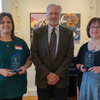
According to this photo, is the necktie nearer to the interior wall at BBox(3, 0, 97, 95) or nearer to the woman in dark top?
the woman in dark top

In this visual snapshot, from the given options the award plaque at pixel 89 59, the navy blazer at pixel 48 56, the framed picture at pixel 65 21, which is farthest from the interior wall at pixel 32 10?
the award plaque at pixel 89 59

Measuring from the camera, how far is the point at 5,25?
6.33ft

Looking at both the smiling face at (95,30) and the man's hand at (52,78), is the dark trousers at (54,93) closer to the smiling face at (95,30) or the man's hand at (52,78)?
the man's hand at (52,78)

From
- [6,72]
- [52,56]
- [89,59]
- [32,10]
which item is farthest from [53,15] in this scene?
[32,10]

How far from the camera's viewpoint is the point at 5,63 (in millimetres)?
1889

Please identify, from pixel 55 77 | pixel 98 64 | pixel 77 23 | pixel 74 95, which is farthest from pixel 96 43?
pixel 77 23

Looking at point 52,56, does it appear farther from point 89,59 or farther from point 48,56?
point 89,59

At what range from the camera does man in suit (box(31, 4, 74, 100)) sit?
6.78 feet

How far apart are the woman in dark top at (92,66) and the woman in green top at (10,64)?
2.18 feet

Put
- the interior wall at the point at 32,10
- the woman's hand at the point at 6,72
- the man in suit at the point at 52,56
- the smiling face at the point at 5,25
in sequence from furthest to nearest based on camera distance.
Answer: the interior wall at the point at 32,10 → the man in suit at the point at 52,56 → the smiling face at the point at 5,25 → the woman's hand at the point at 6,72

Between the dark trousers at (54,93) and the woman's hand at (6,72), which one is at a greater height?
the woman's hand at (6,72)

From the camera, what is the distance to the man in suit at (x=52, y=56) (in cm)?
207

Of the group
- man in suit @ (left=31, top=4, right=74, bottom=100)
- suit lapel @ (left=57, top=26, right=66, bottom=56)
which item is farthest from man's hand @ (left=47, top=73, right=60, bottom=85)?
suit lapel @ (left=57, top=26, right=66, bottom=56)

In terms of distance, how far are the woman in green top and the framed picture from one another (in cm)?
195
